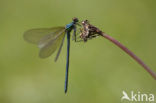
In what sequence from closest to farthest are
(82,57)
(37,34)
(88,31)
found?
(88,31), (37,34), (82,57)

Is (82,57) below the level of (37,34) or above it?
below

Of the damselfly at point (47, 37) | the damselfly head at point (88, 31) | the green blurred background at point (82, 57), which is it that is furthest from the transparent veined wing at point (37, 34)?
the green blurred background at point (82, 57)

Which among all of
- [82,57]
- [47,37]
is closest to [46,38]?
[47,37]

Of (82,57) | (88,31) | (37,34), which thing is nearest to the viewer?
(88,31)

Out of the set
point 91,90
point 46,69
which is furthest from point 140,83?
point 46,69

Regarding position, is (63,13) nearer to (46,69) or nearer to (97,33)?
(46,69)

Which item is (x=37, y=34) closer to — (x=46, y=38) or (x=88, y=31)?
(x=46, y=38)

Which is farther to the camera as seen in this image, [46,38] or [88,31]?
[46,38]
